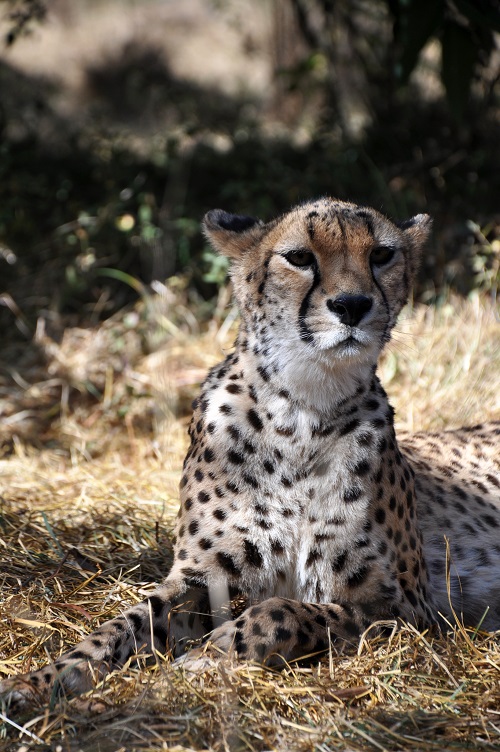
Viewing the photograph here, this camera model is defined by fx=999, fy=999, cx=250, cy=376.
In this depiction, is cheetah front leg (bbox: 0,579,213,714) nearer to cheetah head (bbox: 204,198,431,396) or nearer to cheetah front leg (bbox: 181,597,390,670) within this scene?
cheetah front leg (bbox: 181,597,390,670)

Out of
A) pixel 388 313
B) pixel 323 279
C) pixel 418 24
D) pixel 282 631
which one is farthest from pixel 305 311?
pixel 418 24

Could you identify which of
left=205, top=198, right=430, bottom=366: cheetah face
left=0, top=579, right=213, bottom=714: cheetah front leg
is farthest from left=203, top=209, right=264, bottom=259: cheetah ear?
left=0, top=579, right=213, bottom=714: cheetah front leg

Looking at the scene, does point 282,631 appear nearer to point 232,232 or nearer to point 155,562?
point 155,562

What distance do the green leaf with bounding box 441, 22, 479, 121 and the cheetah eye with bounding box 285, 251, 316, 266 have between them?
2432 mm

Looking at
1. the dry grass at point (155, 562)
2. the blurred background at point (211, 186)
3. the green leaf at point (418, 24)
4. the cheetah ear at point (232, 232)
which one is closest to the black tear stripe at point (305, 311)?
the cheetah ear at point (232, 232)

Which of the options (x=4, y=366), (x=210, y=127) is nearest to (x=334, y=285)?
(x=4, y=366)

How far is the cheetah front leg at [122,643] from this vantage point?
7.47ft

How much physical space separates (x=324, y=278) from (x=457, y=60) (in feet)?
8.61

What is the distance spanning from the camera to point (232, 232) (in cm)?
291

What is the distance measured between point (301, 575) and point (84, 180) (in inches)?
184

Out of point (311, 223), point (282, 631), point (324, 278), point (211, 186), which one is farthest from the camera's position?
point (211, 186)

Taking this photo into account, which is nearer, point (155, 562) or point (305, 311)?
point (305, 311)

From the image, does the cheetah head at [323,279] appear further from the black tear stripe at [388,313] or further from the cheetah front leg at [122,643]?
the cheetah front leg at [122,643]

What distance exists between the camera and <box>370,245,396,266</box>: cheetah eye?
106 inches
